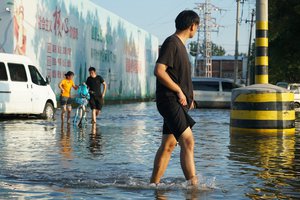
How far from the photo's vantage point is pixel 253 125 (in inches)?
599

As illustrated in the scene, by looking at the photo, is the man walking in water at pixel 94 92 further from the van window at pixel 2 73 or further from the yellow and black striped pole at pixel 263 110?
the yellow and black striped pole at pixel 263 110

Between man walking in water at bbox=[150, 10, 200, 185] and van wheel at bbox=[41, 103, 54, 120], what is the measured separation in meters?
15.5

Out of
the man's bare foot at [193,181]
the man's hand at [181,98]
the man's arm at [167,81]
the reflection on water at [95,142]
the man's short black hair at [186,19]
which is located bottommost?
the reflection on water at [95,142]

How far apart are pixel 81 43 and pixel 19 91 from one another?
1815 cm

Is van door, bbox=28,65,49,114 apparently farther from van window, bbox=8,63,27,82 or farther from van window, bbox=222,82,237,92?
van window, bbox=222,82,237,92

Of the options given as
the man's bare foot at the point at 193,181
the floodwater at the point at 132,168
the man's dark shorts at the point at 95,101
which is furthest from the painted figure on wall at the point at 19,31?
the man's bare foot at the point at 193,181

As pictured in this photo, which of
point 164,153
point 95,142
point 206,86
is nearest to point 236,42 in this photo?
point 206,86

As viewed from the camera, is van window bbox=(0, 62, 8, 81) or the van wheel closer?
van window bbox=(0, 62, 8, 81)

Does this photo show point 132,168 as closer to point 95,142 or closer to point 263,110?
point 95,142

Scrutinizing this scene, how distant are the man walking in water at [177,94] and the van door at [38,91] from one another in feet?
49.0

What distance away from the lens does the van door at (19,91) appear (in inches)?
839

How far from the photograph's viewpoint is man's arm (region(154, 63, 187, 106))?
713cm

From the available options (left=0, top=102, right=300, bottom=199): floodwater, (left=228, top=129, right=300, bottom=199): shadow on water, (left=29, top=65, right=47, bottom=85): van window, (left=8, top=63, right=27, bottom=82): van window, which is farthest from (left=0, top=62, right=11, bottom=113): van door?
(left=228, top=129, right=300, bottom=199): shadow on water

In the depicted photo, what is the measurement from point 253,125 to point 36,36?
1796 cm
